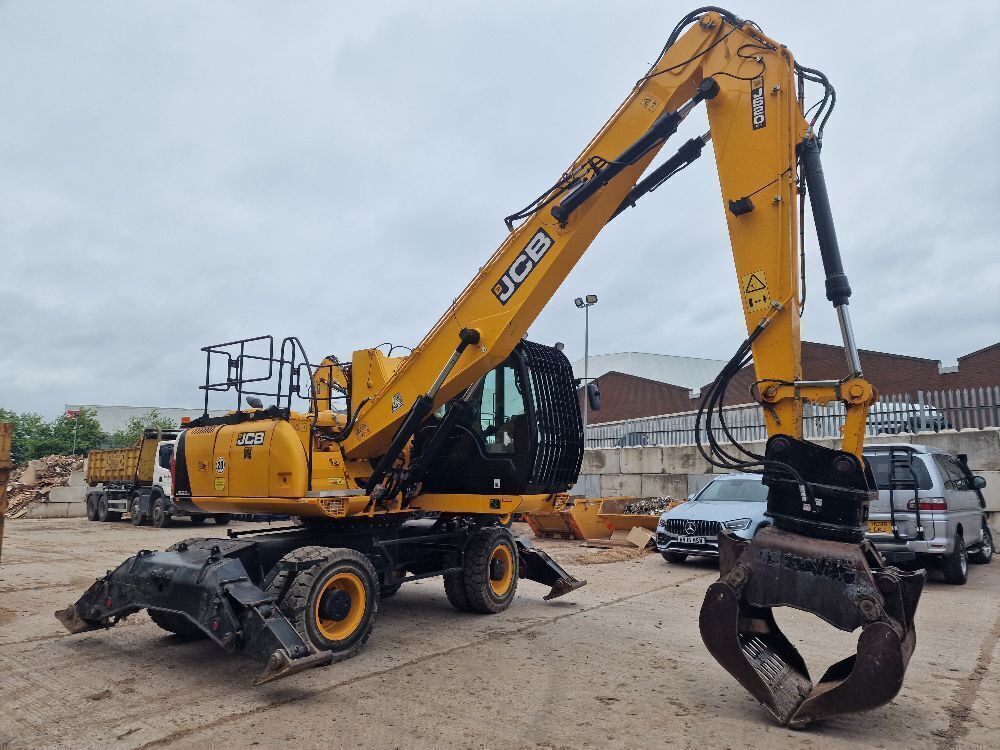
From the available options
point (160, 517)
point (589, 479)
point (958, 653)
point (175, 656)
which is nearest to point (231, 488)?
point (175, 656)

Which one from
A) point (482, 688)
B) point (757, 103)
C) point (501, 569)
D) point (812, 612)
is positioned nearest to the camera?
point (812, 612)

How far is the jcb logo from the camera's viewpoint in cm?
643

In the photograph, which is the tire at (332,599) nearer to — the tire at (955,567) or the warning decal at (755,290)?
Answer: the warning decal at (755,290)

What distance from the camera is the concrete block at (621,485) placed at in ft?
60.4

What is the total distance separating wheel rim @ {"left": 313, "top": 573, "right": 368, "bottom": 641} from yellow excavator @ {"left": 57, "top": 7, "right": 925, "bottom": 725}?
2cm

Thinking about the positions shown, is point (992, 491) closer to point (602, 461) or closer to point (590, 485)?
point (602, 461)

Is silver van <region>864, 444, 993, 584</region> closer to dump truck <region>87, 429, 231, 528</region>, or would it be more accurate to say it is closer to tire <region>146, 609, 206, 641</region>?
tire <region>146, 609, 206, 641</region>

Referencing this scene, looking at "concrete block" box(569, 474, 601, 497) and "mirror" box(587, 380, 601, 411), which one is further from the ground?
"mirror" box(587, 380, 601, 411)

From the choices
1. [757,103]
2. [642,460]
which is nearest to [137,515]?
[642,460]

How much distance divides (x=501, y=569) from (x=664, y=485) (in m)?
10.5

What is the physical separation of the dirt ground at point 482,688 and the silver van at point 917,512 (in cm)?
110

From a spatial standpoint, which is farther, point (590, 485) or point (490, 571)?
point (590, 485)

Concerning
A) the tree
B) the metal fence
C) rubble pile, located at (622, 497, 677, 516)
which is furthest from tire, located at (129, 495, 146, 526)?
the tree

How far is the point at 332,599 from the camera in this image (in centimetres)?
590
